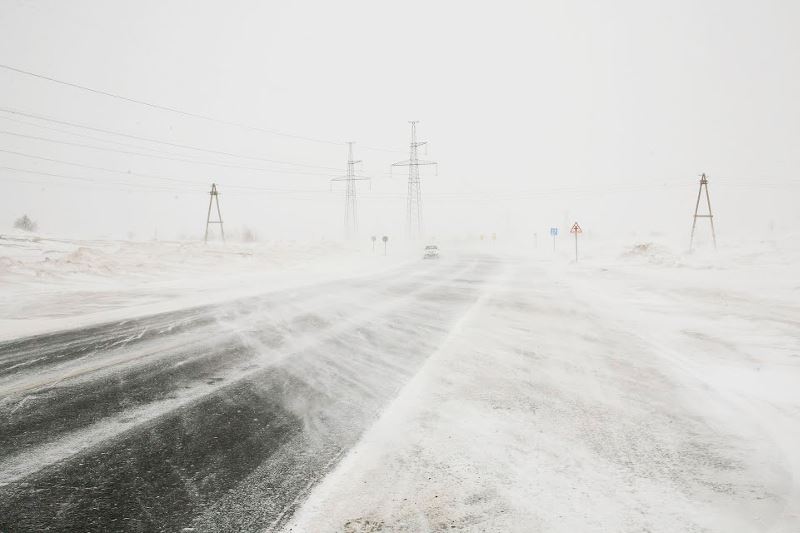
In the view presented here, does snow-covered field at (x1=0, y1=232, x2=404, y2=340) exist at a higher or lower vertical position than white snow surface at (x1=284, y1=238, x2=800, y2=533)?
higher

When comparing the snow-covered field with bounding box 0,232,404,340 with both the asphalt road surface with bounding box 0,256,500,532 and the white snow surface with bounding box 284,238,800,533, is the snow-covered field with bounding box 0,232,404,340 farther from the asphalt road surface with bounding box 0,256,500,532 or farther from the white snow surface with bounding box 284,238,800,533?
the white snow surface with bounding box 284,238,800,533

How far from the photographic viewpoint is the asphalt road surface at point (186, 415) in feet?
7.81

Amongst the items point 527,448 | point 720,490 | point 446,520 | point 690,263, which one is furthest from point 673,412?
point 690,263

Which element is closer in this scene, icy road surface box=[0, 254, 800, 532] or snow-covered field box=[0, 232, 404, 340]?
icy road surface box=[0, 254, 800, 532]

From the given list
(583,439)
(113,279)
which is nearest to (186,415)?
(583,439)

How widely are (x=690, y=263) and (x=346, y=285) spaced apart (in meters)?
18.6

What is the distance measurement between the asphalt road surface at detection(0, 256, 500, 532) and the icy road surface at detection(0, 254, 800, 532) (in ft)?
0.06

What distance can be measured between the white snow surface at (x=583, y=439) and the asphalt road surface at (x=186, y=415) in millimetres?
420

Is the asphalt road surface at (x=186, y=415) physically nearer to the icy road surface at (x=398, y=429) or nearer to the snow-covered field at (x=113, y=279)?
the icy road surface at (x=398, y=429)

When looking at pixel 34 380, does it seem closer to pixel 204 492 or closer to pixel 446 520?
pixel 204 492

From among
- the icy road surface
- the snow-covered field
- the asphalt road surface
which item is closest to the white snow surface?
the icy road surface

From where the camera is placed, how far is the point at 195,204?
104938 millimetres

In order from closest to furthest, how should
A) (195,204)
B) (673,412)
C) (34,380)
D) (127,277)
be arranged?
(673,412)
(34,380)
(127,277)
(195,204)

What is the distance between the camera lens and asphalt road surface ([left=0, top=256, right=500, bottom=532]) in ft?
7.81
